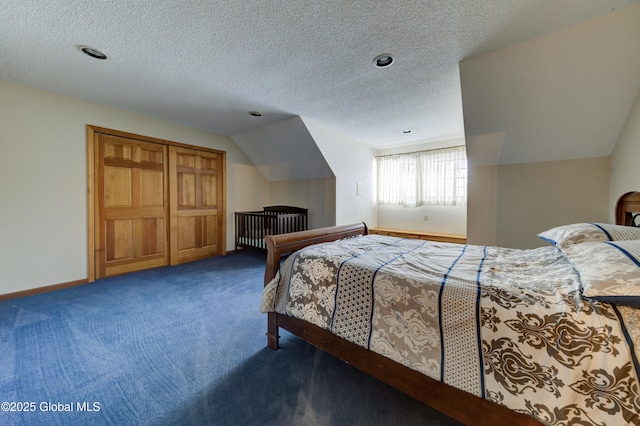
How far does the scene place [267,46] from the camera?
1966 millimetres

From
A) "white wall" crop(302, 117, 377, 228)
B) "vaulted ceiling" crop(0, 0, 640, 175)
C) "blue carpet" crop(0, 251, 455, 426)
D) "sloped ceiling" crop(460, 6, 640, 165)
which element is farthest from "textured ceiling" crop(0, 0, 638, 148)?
"blue carpet" crop(0, 251, 455, 426)

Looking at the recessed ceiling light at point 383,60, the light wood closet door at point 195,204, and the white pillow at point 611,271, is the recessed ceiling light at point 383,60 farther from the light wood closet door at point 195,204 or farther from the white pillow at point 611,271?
the light wood closet door at point 195,204

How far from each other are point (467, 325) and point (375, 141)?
4294 mm

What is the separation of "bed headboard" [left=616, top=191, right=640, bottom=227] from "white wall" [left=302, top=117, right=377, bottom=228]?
330 cm

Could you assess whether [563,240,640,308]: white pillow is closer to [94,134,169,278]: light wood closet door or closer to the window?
the window

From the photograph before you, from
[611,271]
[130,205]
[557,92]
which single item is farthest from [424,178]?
[130,205]

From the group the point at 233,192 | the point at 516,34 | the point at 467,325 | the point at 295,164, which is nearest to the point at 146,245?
the point at 233,192

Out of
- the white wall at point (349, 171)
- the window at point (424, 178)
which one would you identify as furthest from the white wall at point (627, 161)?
the white wall at point (349, 171)

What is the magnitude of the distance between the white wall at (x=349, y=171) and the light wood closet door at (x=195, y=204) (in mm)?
2187

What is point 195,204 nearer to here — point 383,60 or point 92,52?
point 92,52

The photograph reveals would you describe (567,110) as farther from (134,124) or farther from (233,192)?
(134,124)

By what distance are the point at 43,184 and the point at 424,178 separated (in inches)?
230

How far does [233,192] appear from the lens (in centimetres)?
495

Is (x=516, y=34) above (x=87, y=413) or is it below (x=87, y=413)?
above
